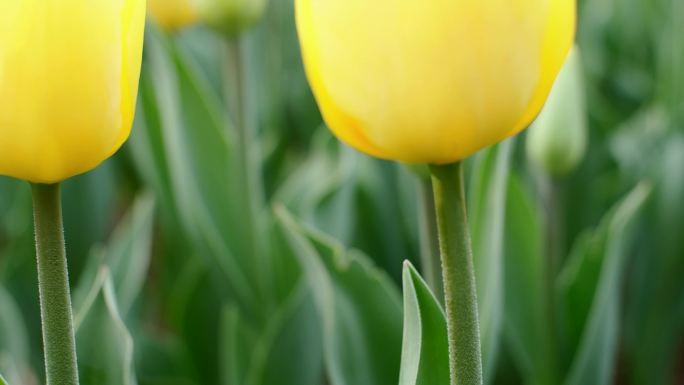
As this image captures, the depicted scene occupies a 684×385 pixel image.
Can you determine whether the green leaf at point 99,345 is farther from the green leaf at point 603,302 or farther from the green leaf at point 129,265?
the green leaf at point 603,302

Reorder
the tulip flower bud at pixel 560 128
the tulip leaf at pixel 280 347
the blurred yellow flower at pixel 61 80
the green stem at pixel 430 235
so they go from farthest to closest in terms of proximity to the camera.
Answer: the tulip leaf at pixel 280 347
the tulip flower bud at pixel 560 128
the green stem at pixel 430 235
the blurred yellow flower at pixel 61 80

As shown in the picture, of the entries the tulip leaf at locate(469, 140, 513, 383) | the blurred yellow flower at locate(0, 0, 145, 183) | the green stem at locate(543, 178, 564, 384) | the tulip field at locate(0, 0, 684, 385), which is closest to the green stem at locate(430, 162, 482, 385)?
the tulip field at locate(0, 0, 684, 385)

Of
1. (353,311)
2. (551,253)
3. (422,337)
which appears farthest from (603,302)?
(422,337)

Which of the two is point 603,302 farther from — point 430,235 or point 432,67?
point 432,67

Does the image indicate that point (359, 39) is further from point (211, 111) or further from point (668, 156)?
point (668, 156)

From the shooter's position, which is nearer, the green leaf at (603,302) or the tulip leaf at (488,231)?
the tulip leaf at (488,231)

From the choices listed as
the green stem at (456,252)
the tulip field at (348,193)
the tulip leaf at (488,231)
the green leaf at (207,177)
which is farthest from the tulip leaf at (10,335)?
the green stem at (456,252)

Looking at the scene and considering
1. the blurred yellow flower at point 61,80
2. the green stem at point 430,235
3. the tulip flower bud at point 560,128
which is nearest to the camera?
the blurred yellow flower at point 61,80

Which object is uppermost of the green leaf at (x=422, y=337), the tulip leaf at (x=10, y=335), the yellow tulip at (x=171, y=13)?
the yellow tulip at (x=171, y=13)

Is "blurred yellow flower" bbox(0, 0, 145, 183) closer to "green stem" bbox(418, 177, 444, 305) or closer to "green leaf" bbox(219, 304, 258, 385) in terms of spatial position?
"green stem" bbox(418, 177, 444, 305)
